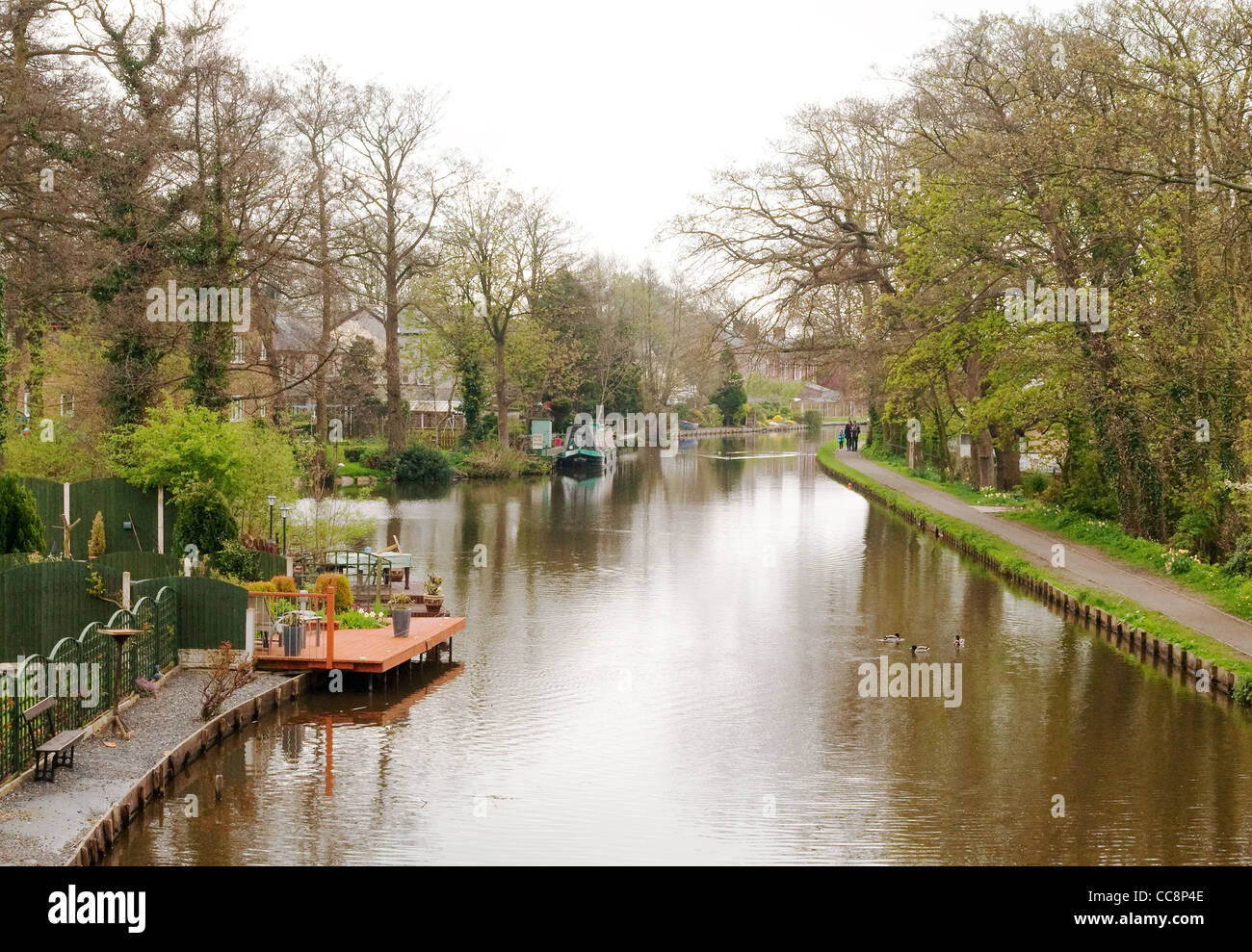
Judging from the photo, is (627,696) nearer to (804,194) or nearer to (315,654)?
(315,654)

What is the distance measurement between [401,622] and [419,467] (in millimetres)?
34645

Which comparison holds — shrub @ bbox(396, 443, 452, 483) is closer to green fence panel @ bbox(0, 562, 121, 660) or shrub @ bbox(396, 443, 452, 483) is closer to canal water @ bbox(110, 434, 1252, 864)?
canal water @ bbox(110, 434, 1252, 864)

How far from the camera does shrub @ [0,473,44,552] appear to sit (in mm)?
20406

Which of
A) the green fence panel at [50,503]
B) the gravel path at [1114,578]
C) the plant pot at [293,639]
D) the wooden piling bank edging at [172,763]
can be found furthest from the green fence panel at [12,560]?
the gravel path at [1114,578]

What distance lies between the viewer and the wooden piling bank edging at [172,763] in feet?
34.9

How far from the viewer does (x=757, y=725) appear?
1573 centimetres

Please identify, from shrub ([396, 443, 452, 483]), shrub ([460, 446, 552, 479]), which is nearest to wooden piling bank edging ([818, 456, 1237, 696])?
shrub ([396, 443, 452, 483])

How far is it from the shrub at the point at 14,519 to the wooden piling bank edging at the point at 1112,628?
17741 millimetres

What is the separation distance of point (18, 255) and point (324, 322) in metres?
18.5

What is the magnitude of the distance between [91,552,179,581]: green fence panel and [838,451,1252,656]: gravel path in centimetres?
1553

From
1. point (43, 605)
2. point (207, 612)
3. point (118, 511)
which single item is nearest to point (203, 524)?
point (118, 511)

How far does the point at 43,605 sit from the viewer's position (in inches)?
660

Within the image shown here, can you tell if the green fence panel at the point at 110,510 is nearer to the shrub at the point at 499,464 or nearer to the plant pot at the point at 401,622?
the plant pot at the point at 401,622

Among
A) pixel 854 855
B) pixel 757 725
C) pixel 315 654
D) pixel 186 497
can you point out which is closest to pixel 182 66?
pixel 186 497
